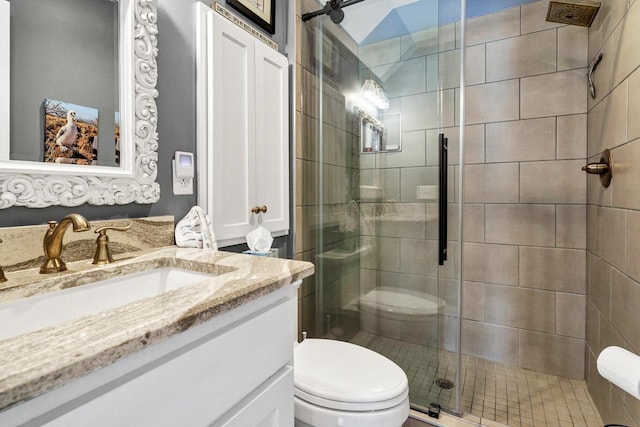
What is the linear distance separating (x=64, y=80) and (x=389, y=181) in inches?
57.0

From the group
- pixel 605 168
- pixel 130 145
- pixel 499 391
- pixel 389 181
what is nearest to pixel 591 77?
pixel 605 168

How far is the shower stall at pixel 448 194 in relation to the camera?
63.8 inches

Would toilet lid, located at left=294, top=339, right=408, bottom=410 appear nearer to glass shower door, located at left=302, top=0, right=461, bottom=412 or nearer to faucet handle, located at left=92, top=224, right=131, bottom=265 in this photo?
glass shower door, located at left=302, top=0, right=461, bottom=412

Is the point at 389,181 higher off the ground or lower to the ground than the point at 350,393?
higher

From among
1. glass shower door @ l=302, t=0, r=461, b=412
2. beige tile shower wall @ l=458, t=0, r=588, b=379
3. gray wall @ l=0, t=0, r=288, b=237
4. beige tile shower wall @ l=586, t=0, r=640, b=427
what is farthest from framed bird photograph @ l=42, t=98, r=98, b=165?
beige tile shower wall @ l=458, t=0, r=588, b=379

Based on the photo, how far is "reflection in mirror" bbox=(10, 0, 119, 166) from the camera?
80cm

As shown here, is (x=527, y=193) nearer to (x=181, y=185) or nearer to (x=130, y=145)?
(x=181, y=185)

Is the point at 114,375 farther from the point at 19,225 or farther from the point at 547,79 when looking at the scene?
the point at 547,79

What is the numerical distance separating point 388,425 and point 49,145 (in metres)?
1.28

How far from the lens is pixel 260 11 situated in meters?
1.57

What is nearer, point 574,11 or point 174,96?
point 174,96

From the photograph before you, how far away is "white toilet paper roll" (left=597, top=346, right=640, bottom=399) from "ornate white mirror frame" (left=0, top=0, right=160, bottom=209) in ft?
4.28

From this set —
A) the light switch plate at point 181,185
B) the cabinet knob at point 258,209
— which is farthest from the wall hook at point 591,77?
the light switch plate at point 181,185

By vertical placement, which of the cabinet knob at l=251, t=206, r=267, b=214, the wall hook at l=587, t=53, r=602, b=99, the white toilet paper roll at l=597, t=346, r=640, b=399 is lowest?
the white toilet paper roll at l=597, t=346, r=640, b=399
